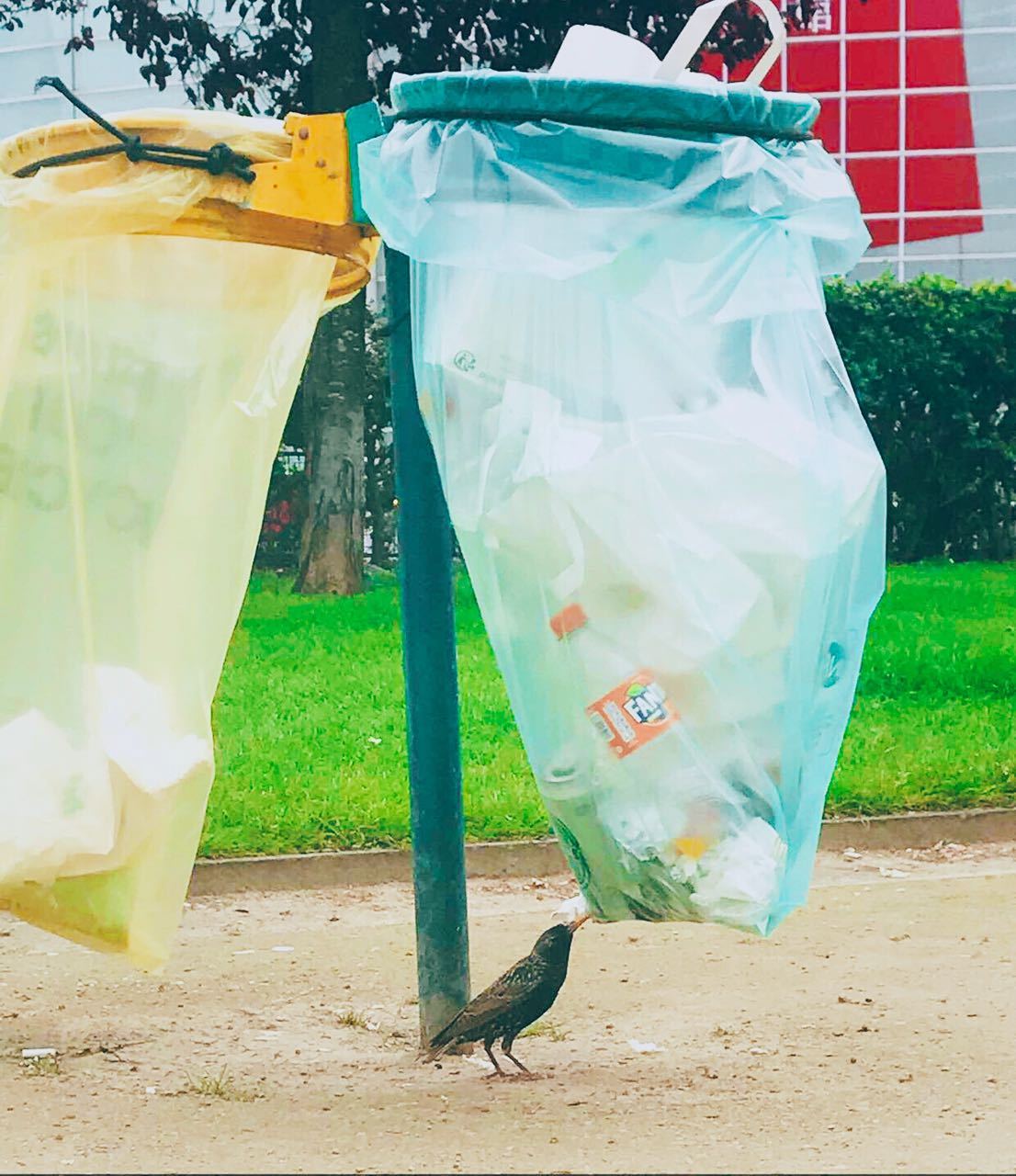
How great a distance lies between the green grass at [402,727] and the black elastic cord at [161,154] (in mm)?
2380

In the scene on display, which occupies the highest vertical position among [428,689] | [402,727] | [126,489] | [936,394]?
[126,489]

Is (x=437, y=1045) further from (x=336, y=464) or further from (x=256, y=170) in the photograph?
(x=336, y=464)

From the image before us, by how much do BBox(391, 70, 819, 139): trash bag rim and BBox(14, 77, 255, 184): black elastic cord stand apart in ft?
1.11

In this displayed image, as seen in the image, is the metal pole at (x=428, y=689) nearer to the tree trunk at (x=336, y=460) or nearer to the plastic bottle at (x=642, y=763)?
the plastic bottle at (x=642, y=763)

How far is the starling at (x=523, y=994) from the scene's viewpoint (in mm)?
2967

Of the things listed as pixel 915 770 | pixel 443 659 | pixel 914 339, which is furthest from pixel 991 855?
pixel 914 339

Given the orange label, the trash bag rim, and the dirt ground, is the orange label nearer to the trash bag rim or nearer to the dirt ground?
the dirt ground

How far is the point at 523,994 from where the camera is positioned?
2.96 m

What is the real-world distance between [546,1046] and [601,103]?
68.3 inches

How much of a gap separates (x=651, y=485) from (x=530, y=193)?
470 millimetres

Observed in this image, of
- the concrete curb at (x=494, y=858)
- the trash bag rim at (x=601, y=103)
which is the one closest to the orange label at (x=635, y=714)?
the trash bag rim at (x=601, y=103)

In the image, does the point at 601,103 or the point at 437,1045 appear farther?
the point at 437,1045

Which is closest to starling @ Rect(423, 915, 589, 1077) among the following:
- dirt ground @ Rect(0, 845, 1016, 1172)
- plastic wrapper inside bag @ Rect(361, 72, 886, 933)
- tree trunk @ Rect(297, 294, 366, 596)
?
dirt ground @ Rect(0, 845, 1016, 1172)

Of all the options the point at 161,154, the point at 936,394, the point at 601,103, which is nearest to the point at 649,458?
the point at 601,103
